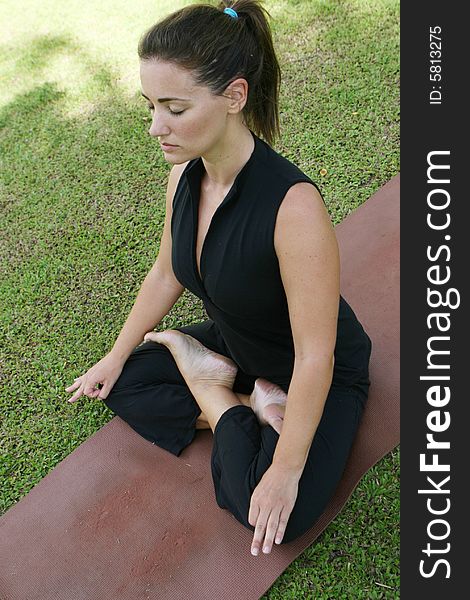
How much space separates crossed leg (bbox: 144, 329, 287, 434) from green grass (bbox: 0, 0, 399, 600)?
1.14 ft

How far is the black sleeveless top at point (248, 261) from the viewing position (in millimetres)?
1778

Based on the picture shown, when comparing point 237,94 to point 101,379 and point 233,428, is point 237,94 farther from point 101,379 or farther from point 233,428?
point 101,379

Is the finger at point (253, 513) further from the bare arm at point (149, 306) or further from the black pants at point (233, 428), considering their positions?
the bare arm at point (149, 306)

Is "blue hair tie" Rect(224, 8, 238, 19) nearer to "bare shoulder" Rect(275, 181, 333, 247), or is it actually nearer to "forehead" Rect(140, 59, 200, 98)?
"forehead" Rect(140, 59, 200, 98)

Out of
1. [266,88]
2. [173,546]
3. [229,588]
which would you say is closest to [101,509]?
[173,546]

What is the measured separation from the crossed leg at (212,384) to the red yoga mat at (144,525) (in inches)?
6.3

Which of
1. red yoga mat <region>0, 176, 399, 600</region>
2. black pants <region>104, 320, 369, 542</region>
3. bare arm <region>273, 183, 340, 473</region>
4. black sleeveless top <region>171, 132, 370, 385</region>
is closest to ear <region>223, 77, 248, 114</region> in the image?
black sleeveless top <region>171, 132, 370, 385</region>

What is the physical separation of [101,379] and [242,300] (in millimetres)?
687

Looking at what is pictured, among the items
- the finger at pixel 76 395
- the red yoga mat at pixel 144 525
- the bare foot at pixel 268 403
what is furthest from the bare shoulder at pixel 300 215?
the finger at pixel 76 395

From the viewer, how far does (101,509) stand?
223 centimetres

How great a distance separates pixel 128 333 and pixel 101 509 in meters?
0.56

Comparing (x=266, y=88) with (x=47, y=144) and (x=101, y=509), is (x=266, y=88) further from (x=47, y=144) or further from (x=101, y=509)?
(x=47, y=144)

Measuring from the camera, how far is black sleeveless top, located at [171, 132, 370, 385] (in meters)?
1.78

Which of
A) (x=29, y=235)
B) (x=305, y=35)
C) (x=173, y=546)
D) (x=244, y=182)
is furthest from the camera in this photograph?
(x=305, y=35)
